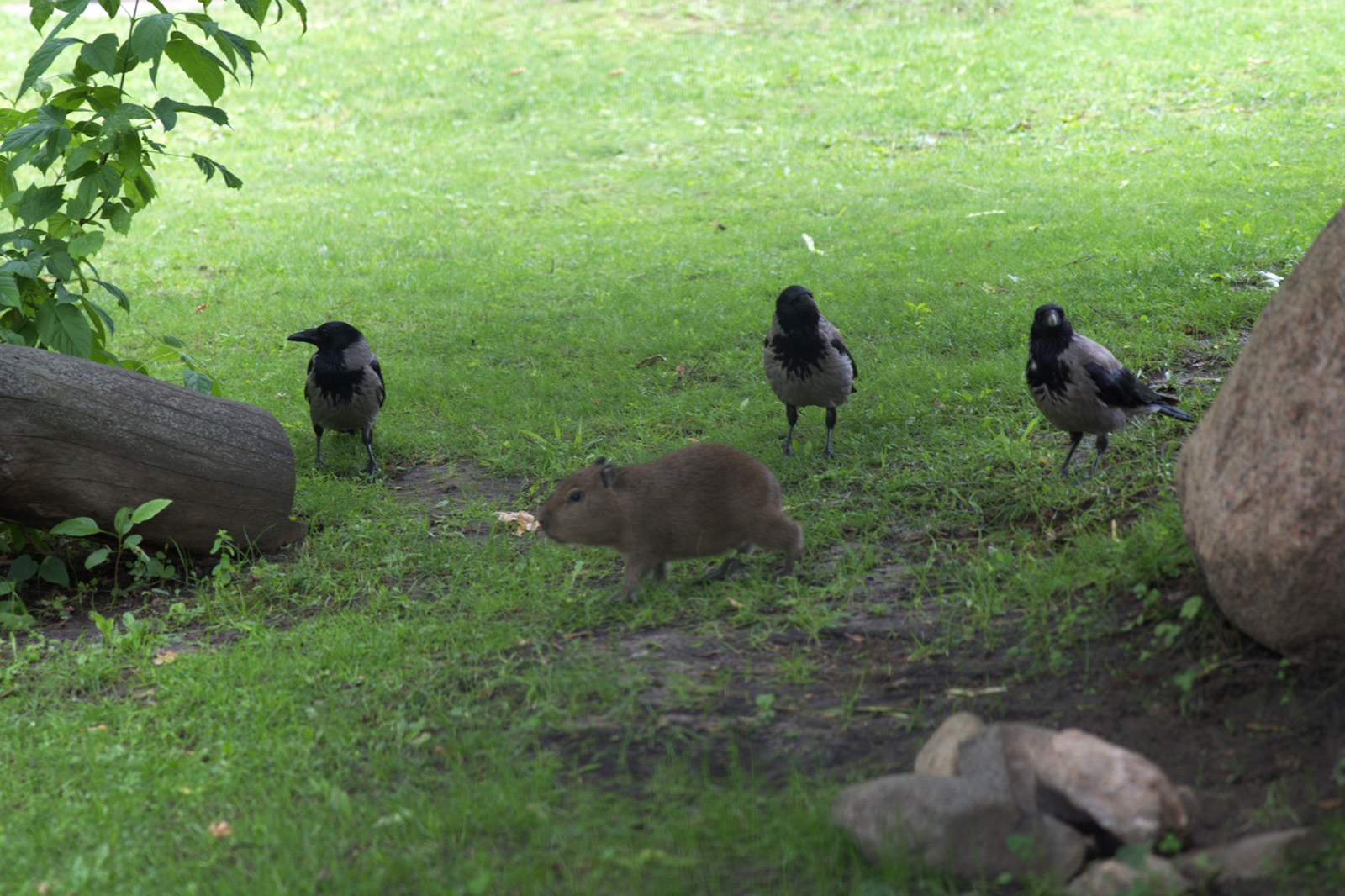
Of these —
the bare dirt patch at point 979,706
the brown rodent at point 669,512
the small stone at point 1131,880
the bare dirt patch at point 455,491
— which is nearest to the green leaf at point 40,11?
the bare dirt patch at point 455,491

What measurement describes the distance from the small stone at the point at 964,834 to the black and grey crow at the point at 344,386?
5018mm

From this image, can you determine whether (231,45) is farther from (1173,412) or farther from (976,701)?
(1173,412)

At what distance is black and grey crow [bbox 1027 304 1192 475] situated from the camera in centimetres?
579

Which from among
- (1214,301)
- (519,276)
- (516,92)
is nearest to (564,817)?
(1214,301)

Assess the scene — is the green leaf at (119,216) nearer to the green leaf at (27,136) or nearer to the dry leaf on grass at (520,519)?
the green leaf at (27,136)

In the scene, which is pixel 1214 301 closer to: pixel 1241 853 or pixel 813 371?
pixel 813 371

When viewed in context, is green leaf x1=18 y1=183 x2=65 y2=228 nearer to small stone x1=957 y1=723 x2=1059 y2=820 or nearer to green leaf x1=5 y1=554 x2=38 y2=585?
green leaf x1=5 y1=554 x2=38 y2=585

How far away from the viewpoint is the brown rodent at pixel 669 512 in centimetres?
515

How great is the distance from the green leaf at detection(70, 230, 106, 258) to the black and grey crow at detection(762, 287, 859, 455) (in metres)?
3.91

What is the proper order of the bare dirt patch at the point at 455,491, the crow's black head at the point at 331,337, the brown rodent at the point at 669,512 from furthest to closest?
the crow's black head at the point at 331,337, the bare dirt patch at the point at 455,491, the brown rodent at the point at 669,512

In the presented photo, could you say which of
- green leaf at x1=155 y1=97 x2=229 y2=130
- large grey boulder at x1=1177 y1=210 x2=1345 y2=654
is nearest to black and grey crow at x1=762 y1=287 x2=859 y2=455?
large grey boulder at x1=1177 y1=210 x2=1345 y2=654

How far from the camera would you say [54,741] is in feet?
14.5

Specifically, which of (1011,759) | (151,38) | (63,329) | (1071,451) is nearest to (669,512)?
(1011,759)

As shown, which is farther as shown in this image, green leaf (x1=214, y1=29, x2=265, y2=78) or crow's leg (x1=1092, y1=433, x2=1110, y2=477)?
crow's leg (x1=1092, y1=433, x2=1110, y2=477)
